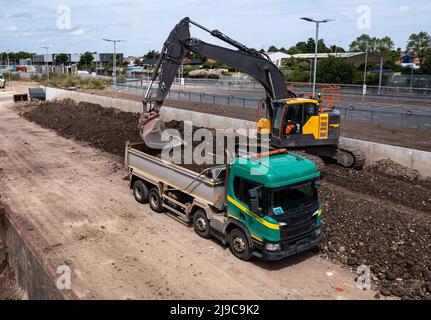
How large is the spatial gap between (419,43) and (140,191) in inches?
3706

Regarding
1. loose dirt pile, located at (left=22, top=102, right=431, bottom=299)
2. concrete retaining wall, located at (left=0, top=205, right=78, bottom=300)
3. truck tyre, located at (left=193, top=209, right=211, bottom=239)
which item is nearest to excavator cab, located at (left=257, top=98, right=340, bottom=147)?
loose dirt pile, located at (left=22, top=102, right=431, bottom=299)

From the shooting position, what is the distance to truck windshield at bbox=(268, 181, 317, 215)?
29.9 ft

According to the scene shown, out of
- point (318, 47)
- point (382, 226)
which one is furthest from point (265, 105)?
point (318, 47)

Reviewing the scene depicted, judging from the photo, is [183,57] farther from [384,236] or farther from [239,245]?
[384,236]

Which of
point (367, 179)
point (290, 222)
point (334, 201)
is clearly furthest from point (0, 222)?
point (367, 179)

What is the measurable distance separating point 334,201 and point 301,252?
2.70 m

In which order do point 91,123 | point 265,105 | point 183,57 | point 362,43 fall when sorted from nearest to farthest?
1. point 183,57
2. point 265,105
3. point 91,123
4. point 362,43

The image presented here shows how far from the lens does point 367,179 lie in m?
15.2

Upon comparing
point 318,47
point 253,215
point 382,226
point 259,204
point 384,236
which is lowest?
point 384,236

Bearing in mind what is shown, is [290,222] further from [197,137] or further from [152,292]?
[197,137]

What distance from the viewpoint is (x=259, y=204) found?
9234 mm

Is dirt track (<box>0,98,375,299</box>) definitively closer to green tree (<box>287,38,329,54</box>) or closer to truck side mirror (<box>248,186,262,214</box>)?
truck side mirror (<box>248,186,262,214</box>)

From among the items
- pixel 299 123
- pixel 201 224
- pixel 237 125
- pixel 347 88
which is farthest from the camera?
pixel 347 88
